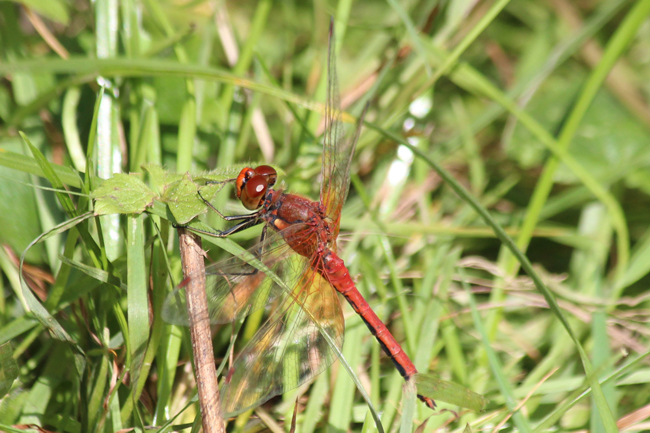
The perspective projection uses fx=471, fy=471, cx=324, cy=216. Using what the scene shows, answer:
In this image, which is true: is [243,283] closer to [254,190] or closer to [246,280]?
[246,280]

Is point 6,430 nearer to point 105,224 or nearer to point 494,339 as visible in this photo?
point 105,224

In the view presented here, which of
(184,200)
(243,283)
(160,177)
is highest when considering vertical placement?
(160,177)

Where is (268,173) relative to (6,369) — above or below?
above

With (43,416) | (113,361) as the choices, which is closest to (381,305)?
(113,361)

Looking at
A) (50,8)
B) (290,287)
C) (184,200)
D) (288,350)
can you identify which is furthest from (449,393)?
(50,8)

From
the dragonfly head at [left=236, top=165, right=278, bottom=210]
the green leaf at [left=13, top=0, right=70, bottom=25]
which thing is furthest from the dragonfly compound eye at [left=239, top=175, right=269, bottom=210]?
the green leaf at [left=13, top=0, right=70, bottom=25]

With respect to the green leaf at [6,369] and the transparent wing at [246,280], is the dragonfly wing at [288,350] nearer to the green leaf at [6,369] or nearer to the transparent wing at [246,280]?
the transparent wing at [246,280]

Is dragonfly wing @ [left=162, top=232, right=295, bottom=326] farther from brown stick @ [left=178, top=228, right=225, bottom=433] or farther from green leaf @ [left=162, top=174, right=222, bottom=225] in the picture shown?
green leaf @ [left=162, top=174, right=222, bottom=225]
